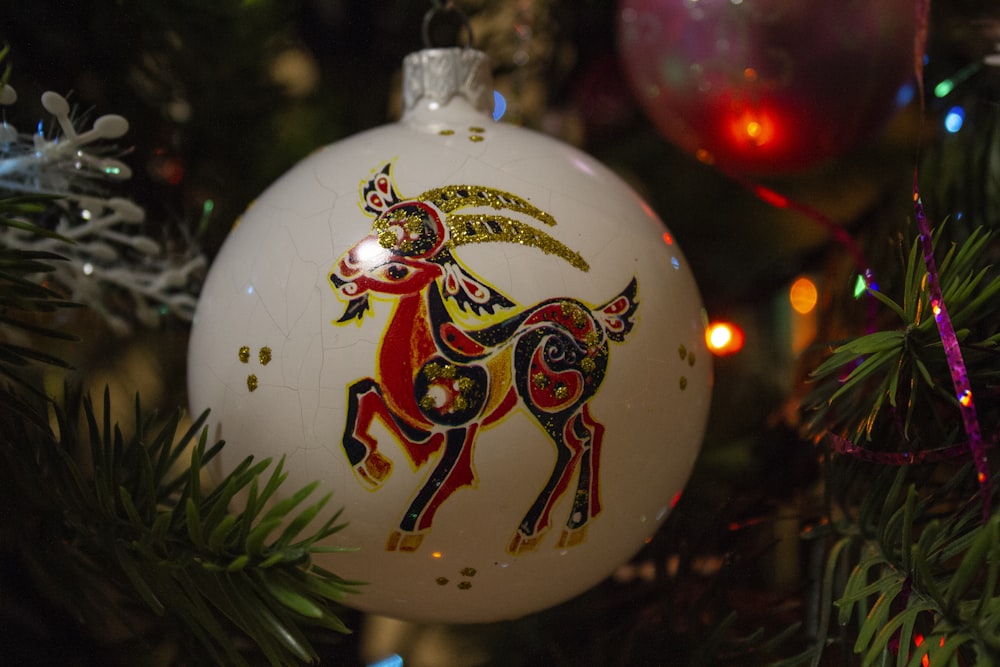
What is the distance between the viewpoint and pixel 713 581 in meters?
0.62

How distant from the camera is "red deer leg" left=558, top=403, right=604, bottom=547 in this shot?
472 mm

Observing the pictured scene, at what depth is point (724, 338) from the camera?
865 mm

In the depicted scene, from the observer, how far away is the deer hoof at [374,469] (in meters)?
0.46

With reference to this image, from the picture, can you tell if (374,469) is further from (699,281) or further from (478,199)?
(699,281)

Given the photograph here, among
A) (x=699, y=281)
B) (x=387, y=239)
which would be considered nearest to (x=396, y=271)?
(x=387, y=239)

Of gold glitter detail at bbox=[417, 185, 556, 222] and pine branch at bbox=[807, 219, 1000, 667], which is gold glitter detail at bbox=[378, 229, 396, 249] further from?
pine branch at bbox=[807, 219, 1000, 667]

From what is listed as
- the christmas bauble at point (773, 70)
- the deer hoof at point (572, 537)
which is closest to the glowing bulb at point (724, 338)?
the christmas bauble at point (773, 70)

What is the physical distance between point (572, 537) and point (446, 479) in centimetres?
9

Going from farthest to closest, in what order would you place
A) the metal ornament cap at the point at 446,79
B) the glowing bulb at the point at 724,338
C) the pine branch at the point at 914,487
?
1. the glowing bulb at the point at 724,338
2. the metal ornament cap at the point at 446,79
3. the pine branch at the point at 914,487

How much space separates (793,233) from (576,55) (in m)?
0.33

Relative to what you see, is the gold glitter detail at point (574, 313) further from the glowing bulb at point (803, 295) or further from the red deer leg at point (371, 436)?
the glowing bulb at point (803, 295)

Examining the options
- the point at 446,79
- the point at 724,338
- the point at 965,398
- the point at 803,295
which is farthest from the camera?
the point at 803,295

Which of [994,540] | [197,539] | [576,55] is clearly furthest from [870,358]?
[576,55]

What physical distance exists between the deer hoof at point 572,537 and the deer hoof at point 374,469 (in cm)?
11
